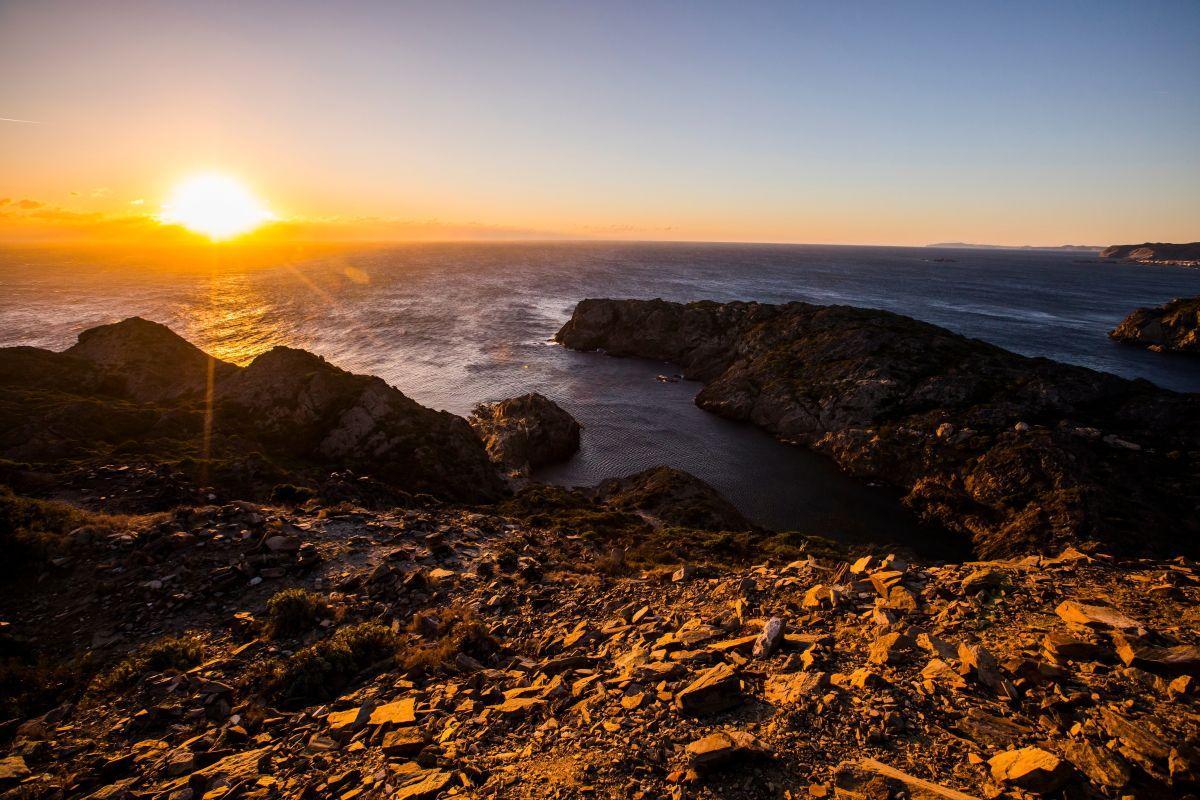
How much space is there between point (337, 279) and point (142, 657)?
607 ft

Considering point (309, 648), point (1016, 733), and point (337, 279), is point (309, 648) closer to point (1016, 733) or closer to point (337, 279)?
point (1016, 733)

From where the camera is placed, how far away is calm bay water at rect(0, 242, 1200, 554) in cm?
4531

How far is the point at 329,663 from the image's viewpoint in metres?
11.8

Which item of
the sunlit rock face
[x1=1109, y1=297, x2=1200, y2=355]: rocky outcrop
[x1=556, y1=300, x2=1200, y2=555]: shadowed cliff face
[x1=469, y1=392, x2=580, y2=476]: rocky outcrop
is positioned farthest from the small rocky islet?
[x1=1109, y1=297, x2=1200, y2=355]: rocky outcrop

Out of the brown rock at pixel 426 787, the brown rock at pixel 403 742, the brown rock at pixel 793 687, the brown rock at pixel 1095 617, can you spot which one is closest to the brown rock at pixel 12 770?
the brown rock at pixel 403 742

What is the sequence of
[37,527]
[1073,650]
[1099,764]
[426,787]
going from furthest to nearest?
[37,527] < [1073,650] < [426,787] < [1099,764]

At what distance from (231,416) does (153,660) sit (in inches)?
1028

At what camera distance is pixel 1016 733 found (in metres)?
8.09

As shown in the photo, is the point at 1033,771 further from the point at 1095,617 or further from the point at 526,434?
the point at 526,434

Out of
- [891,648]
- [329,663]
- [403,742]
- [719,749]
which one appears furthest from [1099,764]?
[329,663]

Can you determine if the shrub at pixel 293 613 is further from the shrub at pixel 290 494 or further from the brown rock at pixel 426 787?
the shrub at pixel 290 494

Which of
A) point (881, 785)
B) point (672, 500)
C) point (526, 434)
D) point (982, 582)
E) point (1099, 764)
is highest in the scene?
point (1099, 764)

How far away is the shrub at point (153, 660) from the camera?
1122 centimetres

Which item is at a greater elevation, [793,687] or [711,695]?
[793,687]
